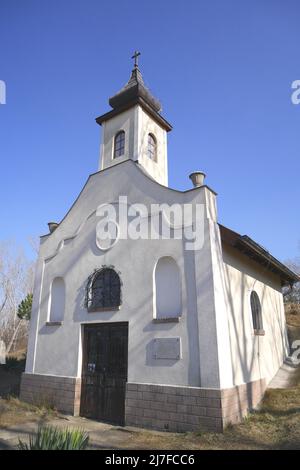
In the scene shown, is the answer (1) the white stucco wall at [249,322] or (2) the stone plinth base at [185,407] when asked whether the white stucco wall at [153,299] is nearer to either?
(1) the white stucco wall at [249,322]

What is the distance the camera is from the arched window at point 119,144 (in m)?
13.0

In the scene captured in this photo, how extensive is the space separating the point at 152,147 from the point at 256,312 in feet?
24.5

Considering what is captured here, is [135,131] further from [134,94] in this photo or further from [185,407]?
[185,407]

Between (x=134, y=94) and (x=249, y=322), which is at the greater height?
(x=134, y=94)

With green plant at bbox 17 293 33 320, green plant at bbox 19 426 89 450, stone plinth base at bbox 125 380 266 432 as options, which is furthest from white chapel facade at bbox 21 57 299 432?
green plant at bbox 17 293 33 320

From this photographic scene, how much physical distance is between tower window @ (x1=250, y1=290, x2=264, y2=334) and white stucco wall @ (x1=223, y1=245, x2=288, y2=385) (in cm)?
25

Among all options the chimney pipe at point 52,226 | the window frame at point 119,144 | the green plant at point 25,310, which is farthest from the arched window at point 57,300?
the green plant at point 25,310

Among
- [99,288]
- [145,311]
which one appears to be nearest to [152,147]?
[99,288]

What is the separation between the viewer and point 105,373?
9695 mm

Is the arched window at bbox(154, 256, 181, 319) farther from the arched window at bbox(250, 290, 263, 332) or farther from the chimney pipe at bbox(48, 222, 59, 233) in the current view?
the chimney pipe at bbox(48, 222, 59, 233)

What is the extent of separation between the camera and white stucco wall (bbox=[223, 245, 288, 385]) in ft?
29.8

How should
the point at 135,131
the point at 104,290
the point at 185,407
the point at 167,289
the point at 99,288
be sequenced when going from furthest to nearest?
the point at 135,131 < the point at 99,288 < the point at 104,290 < the point at 167,289 < the point at 185,407

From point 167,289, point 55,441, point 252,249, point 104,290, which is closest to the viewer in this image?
point 55,441
